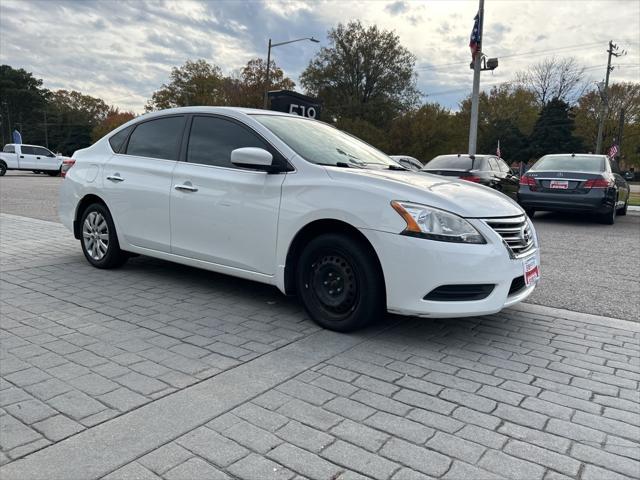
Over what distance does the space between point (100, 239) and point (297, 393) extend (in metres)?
3.66

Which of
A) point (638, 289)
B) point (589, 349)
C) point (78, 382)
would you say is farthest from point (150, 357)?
point (638, 289)

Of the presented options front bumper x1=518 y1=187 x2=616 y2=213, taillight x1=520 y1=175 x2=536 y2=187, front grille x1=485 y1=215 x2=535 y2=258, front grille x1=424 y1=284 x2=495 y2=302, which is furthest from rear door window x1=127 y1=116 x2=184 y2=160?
taillight x1=520 y1=175 x2=536 y2=187

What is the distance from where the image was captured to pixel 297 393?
2.83 m

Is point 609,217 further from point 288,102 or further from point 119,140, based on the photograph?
point 119,140

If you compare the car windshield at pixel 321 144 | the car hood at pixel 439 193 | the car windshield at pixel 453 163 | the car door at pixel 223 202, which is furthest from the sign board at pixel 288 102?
the car hood at pixel 439 193

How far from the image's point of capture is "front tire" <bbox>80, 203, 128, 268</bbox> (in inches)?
212

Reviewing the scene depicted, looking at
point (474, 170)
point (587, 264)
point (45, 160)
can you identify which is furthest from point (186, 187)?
point (45, 160)

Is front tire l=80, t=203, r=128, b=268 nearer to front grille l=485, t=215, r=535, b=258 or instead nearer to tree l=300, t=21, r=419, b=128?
front grille l=485, t=215, r=535, b=258

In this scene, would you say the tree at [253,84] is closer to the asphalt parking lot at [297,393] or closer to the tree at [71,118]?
the asphalt parking lot at [297,393]

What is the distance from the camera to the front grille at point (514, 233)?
360cm

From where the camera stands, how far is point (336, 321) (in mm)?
3770

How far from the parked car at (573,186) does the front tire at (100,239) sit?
874cm

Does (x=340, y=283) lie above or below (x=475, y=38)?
below

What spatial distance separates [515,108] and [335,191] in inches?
2541
